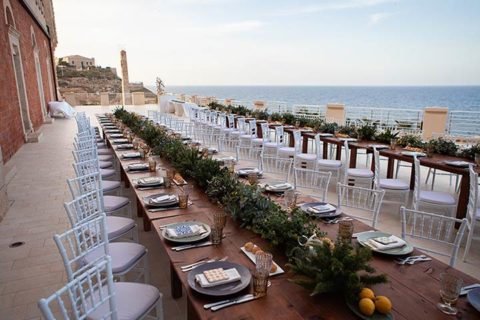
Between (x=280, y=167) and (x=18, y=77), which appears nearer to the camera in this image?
(x=280, y=167)

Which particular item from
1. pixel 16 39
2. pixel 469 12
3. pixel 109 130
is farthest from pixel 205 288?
pixel 469 12

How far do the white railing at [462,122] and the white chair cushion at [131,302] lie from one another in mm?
8310

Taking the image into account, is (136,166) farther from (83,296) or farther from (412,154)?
(412,154)

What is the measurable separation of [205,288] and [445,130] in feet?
29.1

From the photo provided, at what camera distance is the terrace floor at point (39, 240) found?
254cm

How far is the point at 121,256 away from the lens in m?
2.27

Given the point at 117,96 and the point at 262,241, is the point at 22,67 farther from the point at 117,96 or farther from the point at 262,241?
the point at 117,96

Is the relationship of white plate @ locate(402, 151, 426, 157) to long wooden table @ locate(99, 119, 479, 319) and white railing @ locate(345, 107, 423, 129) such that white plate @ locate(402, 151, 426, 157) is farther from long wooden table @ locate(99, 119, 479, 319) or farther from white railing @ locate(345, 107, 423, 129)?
white railing @ locate(345, 107, 423, 129)

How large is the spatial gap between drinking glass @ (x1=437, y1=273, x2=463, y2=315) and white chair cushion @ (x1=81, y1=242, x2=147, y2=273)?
5.92 feet

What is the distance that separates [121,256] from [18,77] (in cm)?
915

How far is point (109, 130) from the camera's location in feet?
21.4

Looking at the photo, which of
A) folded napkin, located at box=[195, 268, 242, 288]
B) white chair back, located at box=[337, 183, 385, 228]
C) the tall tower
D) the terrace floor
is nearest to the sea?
the tall tower

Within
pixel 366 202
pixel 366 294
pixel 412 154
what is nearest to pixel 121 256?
pixel 366 294

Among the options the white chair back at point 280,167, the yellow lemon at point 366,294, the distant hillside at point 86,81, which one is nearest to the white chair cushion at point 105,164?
the white chair back at point 280,167
